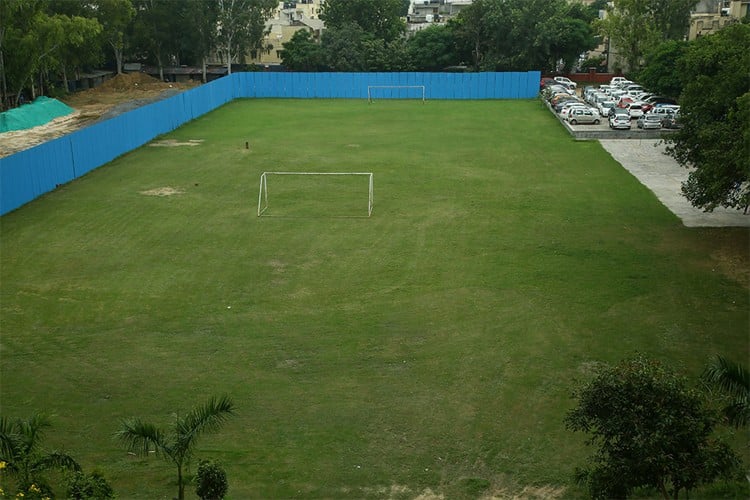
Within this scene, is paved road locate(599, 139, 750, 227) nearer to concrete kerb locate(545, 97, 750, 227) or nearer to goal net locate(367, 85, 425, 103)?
concrete kerb locate(545, 97, 750, 227)

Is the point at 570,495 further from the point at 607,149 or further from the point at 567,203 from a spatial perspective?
the point at 607,149

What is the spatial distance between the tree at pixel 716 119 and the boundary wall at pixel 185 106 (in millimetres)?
22236

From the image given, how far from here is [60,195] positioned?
2997 centimetres

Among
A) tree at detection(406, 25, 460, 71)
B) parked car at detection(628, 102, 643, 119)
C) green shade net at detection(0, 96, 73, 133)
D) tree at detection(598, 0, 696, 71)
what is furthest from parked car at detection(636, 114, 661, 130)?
green shade net at detection(0, 96, 73, 133)

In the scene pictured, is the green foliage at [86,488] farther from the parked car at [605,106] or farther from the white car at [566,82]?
the white car at [566,82]

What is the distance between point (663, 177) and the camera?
3247cm

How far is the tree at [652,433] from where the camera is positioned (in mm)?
8695

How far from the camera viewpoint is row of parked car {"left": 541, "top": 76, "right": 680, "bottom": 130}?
139 ft

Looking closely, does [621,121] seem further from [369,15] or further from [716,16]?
[369,15]

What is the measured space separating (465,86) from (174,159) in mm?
30546

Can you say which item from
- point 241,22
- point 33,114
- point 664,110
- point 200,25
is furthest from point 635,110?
point 200,25

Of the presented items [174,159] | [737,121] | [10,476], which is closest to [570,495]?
[10,476]

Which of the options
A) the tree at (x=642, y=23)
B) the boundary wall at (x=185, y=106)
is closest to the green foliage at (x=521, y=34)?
the tree at (x=642, y=23)

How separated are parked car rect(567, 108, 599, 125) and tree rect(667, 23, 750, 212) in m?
18.5
